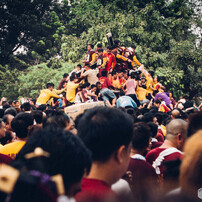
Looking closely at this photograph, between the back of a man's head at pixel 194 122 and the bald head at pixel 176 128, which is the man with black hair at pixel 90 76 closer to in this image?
the bald head at pixel 176 128

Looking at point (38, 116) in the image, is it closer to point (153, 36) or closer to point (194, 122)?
point (194, 122)

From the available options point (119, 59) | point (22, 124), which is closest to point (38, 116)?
point (22, 124)

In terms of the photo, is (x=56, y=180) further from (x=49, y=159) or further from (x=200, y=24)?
(x=200, y=24)

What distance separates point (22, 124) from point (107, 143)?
80.3 inches

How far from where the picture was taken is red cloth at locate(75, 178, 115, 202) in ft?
4.75

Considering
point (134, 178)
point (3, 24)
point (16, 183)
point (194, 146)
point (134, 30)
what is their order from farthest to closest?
point (3, 24) → point (134, 30) → point (134, 178) → point (194, 146) → point (16, 183)

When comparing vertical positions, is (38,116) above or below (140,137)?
below

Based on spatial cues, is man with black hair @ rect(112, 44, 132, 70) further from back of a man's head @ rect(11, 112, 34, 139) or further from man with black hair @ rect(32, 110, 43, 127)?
back of a man's head @ rect(11, 112, 34, 139)

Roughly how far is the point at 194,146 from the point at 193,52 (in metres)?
22.9

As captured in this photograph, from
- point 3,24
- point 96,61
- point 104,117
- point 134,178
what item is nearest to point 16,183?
point 104,117

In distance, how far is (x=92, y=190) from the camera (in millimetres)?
1586

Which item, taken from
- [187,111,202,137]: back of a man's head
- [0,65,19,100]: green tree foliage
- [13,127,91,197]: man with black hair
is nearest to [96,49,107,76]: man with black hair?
[187,111,202,137]: back of a man's head

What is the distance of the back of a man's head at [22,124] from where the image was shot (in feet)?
11.9

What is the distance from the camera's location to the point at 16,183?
890 mm
